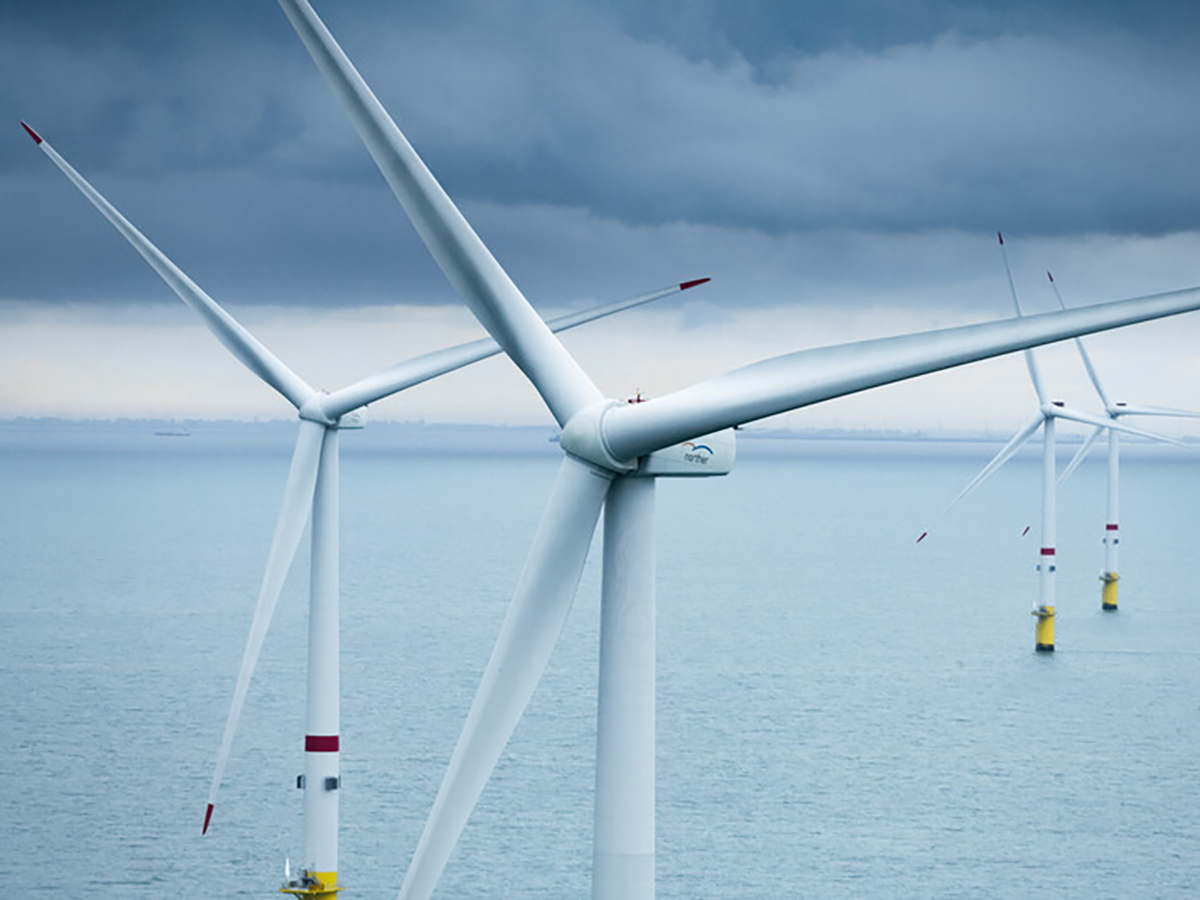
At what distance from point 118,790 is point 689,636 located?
49.6m

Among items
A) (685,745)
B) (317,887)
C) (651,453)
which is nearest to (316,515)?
(317,887)

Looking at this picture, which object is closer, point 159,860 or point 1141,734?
point 159,860

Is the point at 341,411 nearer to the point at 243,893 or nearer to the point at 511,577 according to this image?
the point at 243,893

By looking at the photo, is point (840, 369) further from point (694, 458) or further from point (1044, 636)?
point (1044, 636)

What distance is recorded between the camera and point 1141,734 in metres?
66.6

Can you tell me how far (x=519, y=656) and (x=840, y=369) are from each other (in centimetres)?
453

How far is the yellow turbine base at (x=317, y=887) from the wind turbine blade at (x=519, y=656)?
14210 millimetres

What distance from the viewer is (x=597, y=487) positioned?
50.9 feet

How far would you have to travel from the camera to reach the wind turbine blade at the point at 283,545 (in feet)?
88.3

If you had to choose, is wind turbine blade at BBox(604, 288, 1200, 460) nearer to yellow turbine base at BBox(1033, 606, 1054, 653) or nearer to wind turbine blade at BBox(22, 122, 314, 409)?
wind turbine blade at BBox(22, 122, 314, 409)

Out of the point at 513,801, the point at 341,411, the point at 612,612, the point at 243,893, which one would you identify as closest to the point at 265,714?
the point at 513,801

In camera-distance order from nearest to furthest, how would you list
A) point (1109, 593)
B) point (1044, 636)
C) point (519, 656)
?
point (519, 656) → point (1044, 636) → point (1109, 593)

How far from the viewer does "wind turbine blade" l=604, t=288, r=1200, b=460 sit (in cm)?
1330

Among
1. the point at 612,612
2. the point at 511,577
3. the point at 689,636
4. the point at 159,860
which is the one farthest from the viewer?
the point at 511,577
